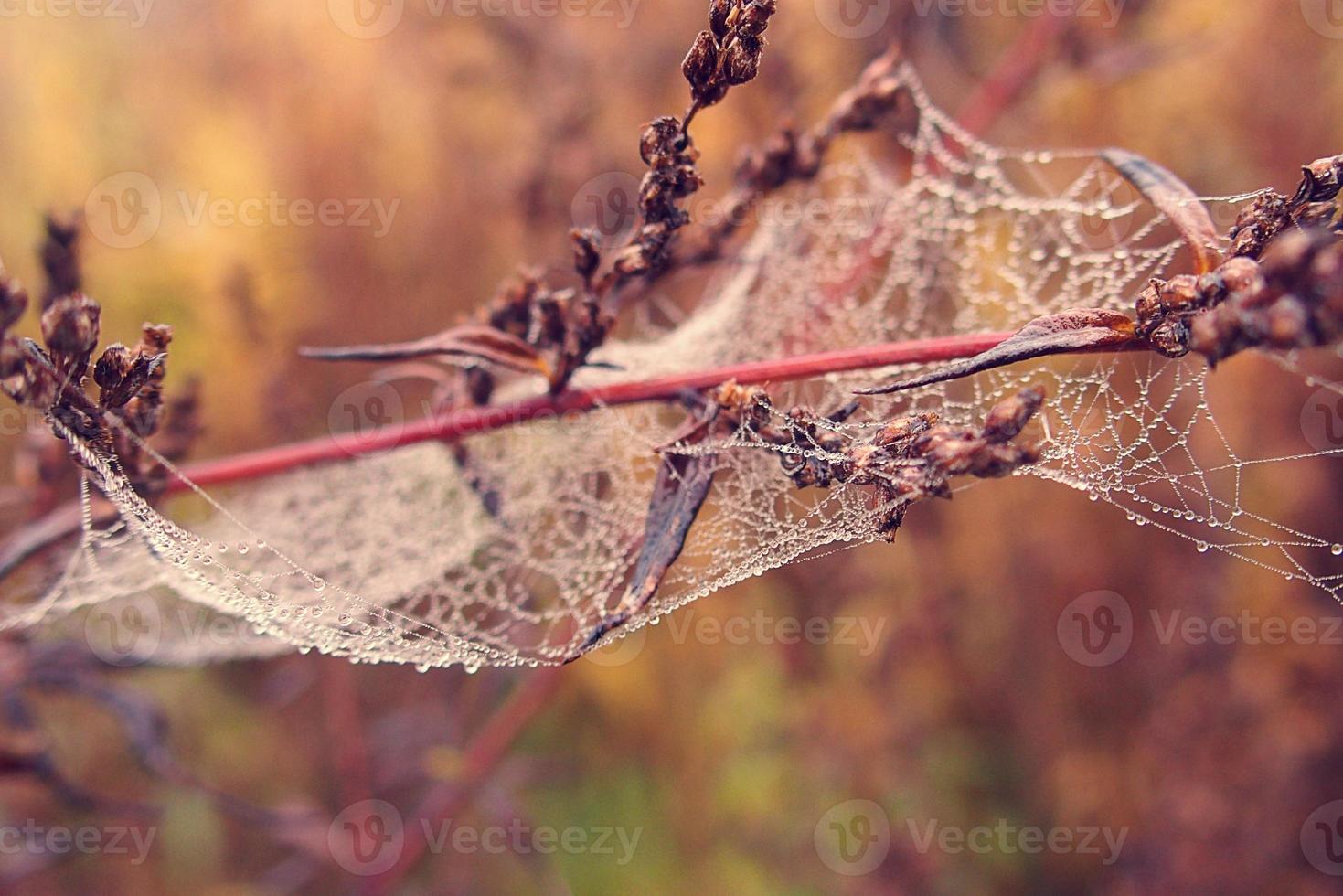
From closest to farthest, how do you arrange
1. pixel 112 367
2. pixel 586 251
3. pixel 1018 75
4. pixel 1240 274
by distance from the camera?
pixel 1240 274, pixel 112 367, pixel 586 251, pixel 1018 75

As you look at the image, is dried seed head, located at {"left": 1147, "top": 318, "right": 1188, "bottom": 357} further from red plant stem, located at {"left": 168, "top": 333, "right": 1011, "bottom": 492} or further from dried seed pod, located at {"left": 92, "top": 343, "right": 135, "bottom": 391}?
dried seed pod, located at {"left": 92, "top": 343, "right": 135, "bottom": 391}

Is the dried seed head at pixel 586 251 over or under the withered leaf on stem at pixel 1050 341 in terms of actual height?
over

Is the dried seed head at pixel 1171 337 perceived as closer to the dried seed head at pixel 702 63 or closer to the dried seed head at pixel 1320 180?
the dried seed head at pixel 1320 180

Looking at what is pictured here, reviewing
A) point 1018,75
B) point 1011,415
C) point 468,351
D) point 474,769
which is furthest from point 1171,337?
point 474,769

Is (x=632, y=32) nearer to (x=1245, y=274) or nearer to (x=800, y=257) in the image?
(x=800, y=257)

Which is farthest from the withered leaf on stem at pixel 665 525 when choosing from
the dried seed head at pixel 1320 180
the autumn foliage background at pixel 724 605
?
the autumn foliage background at pixel 724 605

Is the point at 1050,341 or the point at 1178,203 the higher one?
the point at 1178,203

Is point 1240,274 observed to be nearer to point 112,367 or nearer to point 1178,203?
point 1178,203
